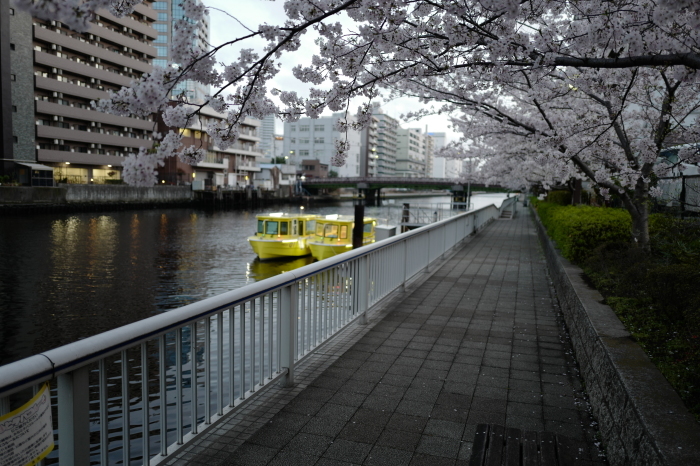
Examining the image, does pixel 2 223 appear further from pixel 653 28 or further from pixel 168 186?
pixel 653 28

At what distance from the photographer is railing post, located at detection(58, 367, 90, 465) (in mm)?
2191

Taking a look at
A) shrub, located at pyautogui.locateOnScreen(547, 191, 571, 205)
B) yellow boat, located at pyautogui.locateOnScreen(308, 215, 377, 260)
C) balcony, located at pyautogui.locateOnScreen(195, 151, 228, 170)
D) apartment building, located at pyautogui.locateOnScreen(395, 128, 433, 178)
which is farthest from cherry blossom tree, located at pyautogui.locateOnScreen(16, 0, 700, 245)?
apartment building, located at pyautogui.locateOnScreen(395, 128, 433, 178)

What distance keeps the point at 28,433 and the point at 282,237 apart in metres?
22.8

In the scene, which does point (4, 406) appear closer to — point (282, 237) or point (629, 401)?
point (629, 401)

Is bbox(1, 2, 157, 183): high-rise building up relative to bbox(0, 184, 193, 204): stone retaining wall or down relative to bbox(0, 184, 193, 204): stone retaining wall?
up

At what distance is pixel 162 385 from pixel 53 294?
15.1m

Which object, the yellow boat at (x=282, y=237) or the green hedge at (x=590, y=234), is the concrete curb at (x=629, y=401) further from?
the yellow boat at (x=282, y=237)

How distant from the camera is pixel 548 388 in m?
4.60

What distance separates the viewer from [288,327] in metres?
4.29

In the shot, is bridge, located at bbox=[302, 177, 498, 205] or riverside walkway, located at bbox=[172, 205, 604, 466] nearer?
riverside walkway, located at bbox=[172, 205, 604, 466]

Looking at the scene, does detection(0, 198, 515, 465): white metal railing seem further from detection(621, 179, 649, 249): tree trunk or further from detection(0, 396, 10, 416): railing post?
detection(621, 179, 649, 249): tree trunk

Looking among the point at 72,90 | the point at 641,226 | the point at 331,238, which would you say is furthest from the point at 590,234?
the point at 72,90

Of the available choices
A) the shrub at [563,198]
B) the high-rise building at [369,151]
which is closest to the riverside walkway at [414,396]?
the shrub at [563,198]

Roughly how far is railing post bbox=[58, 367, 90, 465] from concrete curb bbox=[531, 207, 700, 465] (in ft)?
8.86
